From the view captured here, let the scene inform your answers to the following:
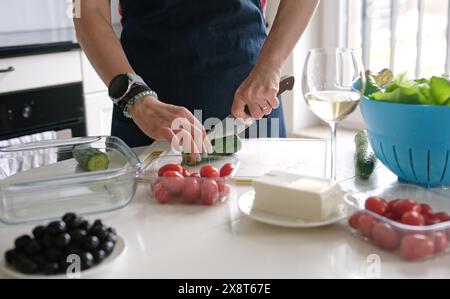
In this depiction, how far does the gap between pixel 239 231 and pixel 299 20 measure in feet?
2.13

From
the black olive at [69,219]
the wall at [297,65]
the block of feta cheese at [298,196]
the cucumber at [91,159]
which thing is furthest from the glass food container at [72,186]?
the wall at [297,65]

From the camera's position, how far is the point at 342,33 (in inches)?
99.7

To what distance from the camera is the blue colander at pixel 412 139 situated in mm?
832

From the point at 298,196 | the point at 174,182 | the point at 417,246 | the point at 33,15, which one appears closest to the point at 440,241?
the point at 417,246

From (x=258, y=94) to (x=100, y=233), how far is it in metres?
0.53

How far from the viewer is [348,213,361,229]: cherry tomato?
72 centimetres

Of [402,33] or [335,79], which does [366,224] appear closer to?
[335,79]

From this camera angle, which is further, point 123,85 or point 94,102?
point 94,102

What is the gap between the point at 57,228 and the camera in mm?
649

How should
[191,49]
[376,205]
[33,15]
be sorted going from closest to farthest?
[376,205] → [191,49] → [33,15]

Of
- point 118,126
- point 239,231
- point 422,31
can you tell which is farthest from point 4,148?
point 422,31
